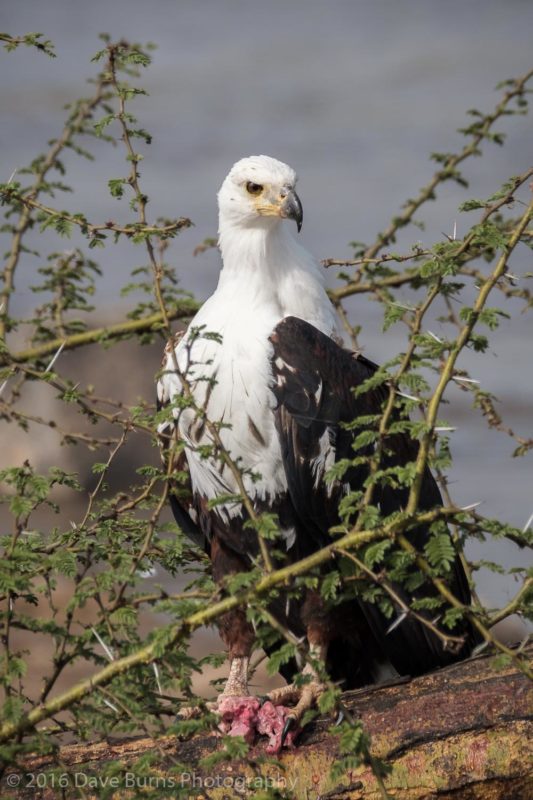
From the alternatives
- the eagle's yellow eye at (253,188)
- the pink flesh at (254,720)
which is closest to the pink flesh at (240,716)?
the pink flesh at (254,720)

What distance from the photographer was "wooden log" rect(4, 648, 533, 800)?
3.11m

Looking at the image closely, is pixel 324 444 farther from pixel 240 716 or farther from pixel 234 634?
pixel 240 716

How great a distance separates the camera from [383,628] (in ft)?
12.3

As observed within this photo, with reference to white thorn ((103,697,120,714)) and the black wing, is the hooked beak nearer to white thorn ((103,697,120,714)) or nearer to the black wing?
the black wing

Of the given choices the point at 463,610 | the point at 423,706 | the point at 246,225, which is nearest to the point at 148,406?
the point at 246,225

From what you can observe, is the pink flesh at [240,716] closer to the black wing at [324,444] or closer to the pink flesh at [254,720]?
the pink flesh at [254,720]

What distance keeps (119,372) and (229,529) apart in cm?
451

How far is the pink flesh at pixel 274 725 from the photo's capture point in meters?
3.33

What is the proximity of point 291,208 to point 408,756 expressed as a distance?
1781 millimetres

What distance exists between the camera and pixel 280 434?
3.65 m

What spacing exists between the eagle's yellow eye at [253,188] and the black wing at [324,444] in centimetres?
52

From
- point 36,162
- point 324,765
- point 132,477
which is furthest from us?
point 132,477

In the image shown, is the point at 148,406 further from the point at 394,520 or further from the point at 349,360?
the point at 394,520

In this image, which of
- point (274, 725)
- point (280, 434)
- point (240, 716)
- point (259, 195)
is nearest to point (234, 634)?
point (240, 716)
